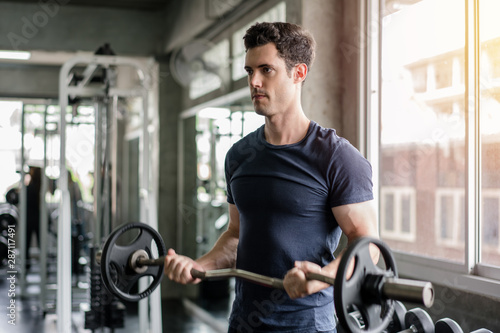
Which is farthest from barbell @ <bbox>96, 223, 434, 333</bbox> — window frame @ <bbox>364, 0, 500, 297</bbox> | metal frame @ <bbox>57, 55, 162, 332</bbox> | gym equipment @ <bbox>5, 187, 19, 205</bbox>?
gym equipment @ <bbox>5, 187, 19, 205</bbox>

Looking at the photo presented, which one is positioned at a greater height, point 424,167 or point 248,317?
point 424,167

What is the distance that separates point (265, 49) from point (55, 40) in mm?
4830

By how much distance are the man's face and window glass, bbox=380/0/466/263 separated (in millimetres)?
1137

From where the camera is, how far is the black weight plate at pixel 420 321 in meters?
2.02

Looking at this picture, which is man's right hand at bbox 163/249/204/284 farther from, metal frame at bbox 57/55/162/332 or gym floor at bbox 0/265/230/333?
gym floor at bbox 0/265/230/333

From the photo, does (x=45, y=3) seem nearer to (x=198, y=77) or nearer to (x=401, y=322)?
(x=198, y=77)

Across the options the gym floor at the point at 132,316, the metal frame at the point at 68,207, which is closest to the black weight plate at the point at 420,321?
the metal frame at the point at 68,207

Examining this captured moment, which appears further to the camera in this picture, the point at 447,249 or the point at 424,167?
the point at 424,167

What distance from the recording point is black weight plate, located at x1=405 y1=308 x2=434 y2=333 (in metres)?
2.02

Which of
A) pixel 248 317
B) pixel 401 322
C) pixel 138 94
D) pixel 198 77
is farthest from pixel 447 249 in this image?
pixel 198 77

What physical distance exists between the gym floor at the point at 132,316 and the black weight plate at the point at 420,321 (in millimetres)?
2833

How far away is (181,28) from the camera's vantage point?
18.2 feet

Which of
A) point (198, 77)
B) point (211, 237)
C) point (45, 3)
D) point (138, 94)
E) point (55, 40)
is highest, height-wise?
point (45, 3)

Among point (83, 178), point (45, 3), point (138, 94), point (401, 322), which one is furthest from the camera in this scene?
point (83, 178)
